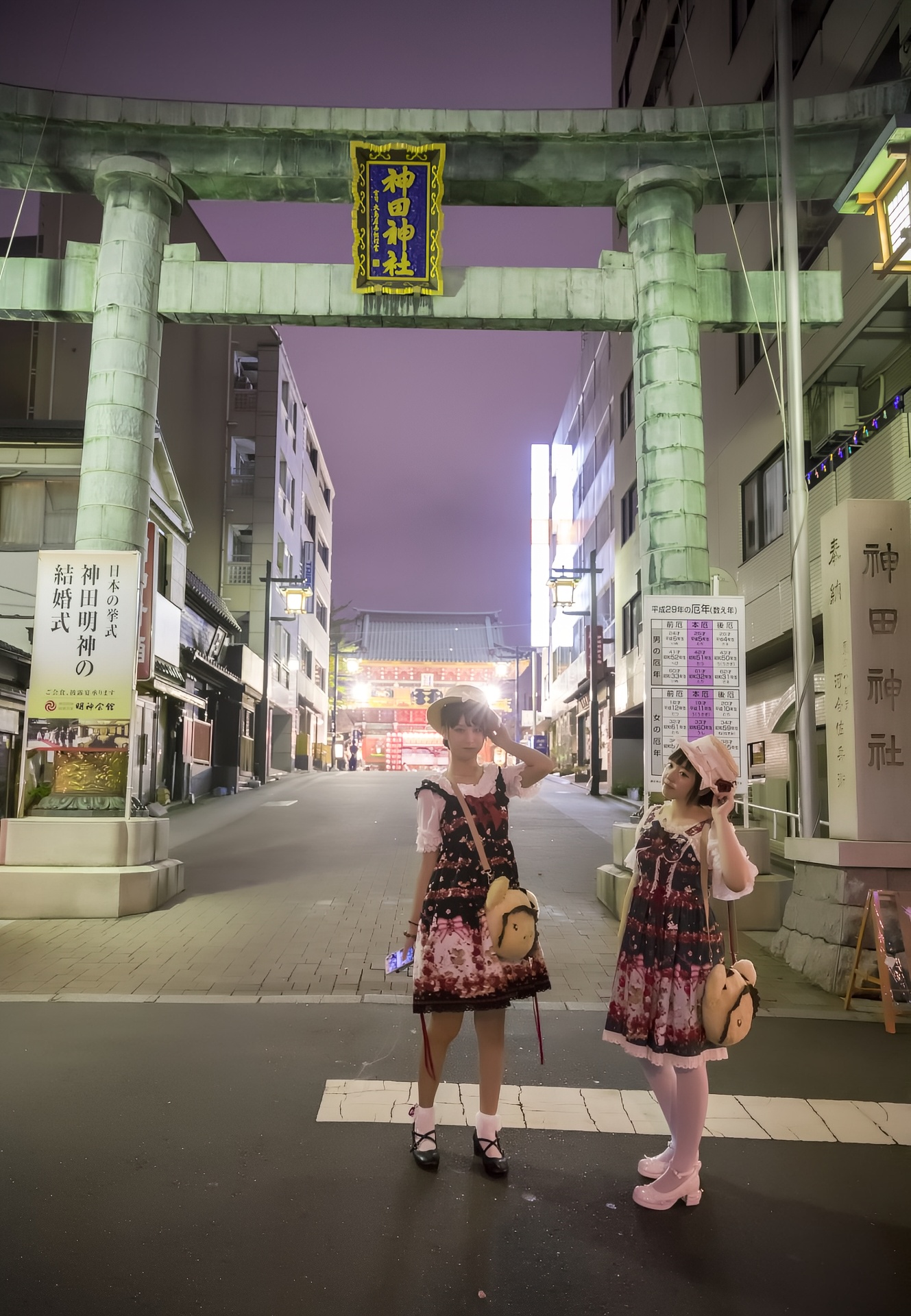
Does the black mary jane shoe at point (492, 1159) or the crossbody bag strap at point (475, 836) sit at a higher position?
the crossbody bag strap at point (475, 836)

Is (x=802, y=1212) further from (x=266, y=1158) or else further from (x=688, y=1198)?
(x=266, y=1158)

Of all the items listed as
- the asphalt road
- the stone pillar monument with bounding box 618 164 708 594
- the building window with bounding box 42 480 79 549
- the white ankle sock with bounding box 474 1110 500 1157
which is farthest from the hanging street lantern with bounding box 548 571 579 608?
the white ankle sock with bounding box 474 1110 500 1157

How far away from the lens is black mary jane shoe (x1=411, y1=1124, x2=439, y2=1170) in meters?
4.14

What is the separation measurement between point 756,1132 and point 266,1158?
2361 millimetres

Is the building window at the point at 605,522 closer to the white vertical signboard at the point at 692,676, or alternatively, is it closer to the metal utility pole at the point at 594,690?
the metal utility pole at the point at 594,690

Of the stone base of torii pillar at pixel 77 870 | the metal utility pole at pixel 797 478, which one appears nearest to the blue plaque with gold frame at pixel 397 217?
the metal utility pole at pixel 797 478

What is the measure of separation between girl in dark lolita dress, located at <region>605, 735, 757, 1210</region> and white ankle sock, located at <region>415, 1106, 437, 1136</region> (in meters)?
0.87

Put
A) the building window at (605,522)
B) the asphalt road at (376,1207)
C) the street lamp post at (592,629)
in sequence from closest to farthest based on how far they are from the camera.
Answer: the asphalt road at (376,1207) < the street lamp post at (592,629) < the building window at (605,522)

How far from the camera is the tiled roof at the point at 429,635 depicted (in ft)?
274

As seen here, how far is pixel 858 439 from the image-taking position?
12.9 m

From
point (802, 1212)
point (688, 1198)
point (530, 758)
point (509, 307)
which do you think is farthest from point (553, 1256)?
point (509, 307)

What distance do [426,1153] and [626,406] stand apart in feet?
100

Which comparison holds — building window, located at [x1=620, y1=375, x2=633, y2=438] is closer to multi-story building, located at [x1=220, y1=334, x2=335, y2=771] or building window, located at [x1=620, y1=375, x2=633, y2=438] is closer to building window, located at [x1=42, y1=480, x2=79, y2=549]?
multi-story building, located at [x1=220, y1=334, x2=335, y2=771]

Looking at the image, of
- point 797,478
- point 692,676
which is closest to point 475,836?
point 692,676
